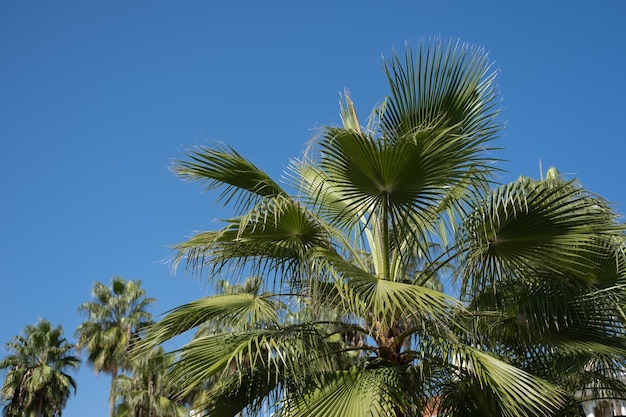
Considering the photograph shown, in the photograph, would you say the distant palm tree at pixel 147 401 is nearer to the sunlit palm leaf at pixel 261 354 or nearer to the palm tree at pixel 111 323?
the palm tree at pixel 111 323

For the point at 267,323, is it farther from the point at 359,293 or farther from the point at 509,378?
A: the point at 509,378

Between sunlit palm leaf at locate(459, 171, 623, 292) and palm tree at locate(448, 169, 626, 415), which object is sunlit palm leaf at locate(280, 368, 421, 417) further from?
sunlit palm leaf at locate(459, 171, 623, 292)

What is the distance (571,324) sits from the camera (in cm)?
668

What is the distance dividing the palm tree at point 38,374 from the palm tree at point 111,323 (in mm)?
1268

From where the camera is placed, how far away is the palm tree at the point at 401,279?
605 cm

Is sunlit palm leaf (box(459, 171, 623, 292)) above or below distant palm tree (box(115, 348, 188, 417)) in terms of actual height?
above

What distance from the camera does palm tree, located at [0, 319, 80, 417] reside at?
29.2 meters

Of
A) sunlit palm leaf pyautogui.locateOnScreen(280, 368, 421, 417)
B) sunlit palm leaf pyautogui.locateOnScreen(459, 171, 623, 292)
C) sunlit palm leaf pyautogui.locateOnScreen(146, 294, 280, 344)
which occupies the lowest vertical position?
sunlit palm leaf pyautogui.locateOnScreen(280, 368, 421, 417)

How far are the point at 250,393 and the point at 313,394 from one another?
2.47ft

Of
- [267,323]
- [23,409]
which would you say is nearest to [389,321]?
[267,323]

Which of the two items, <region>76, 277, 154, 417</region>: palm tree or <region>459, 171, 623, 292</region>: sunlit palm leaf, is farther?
<region>76, 277, 154, 417</region>: palm tree

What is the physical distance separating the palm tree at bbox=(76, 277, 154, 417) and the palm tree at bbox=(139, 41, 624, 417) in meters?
23.9

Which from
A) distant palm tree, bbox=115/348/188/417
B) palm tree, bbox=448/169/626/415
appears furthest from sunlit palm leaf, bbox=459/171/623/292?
distant palm tree, bbox=115/348/188/417

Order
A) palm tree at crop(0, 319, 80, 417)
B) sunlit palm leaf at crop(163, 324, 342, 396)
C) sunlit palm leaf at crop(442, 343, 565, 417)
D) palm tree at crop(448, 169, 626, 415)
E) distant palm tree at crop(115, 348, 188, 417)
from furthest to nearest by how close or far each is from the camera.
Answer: palm tree at crop(0, 319, 80, 417) → distant palm tree at crop(115, 348, 188, 417) → palm tree at crop(448, 169, 626, 415) → sunlit palm leaf at crop(163, 324, 342, 396) → sunlit palm leaf at crop(442, 343, 565, 417)
